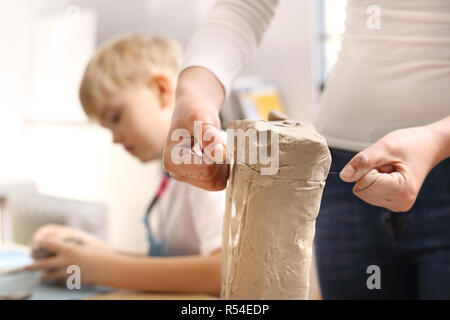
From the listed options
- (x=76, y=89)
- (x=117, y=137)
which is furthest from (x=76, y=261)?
(x=76, y=89)

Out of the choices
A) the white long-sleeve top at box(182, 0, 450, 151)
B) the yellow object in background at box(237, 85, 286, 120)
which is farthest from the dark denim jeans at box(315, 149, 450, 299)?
the yellow object in background at box(237, 85, 286, 120)

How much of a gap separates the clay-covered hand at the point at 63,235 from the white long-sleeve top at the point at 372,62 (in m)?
0.40

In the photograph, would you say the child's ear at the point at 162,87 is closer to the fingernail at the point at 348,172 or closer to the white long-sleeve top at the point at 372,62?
the white long-sleeve top at the point at 372,62

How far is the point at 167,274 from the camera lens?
62cm

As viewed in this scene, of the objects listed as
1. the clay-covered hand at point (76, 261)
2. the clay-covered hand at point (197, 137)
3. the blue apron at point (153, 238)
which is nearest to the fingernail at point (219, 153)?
the clay-covered hand at point (197, 137)

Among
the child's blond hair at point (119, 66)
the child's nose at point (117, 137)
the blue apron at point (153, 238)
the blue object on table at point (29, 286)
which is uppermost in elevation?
the child's blond hair at point (119, 66)

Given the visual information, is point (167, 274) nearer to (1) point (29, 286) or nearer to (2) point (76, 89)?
(1) point (29, 286)

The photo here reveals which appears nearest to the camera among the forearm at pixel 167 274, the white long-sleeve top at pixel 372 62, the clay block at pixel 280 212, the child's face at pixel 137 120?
the clay block at pixel 280 212

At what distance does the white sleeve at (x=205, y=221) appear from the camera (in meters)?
0.57

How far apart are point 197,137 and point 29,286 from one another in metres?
0.34

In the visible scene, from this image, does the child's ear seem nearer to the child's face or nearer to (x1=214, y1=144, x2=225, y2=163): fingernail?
the child's face

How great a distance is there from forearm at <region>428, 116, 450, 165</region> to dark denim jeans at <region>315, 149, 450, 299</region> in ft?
0.33

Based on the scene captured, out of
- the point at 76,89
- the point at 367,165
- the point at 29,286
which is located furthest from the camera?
the point at 76,89

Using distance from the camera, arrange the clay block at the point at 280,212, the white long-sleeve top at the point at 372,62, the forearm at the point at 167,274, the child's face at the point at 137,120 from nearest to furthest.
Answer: the clay block at the point at 280,212 → the white long-sleeve top at the point at 372,62 → the forearm at the point at 167,274 → the child's face at the point at 137,120
